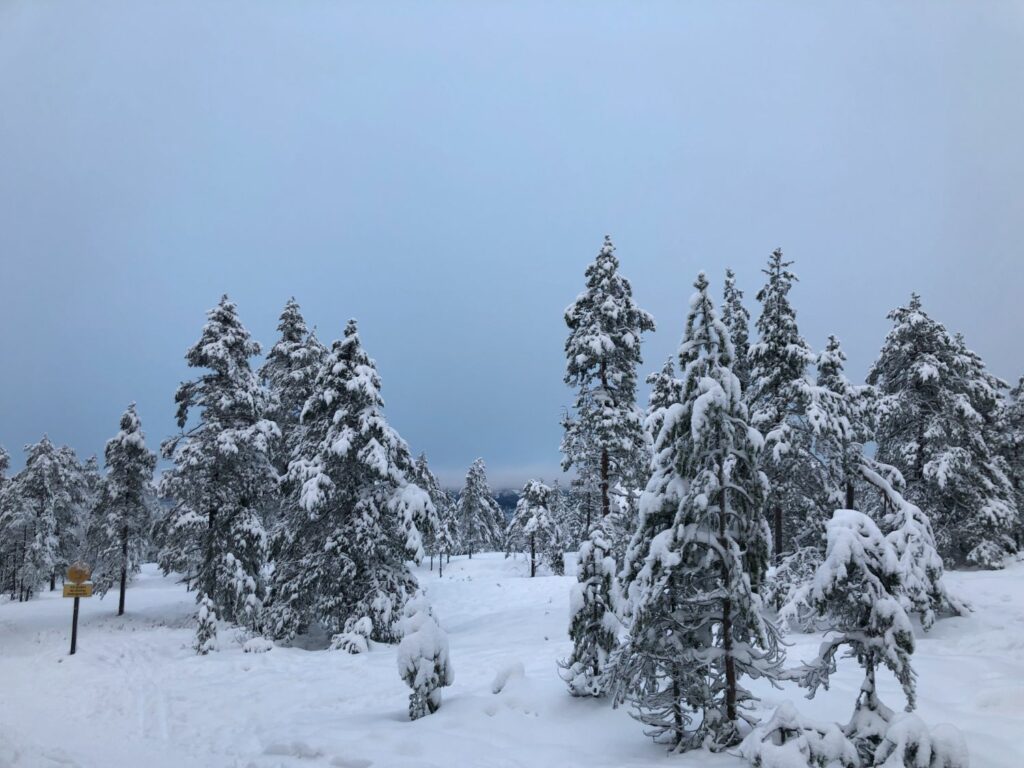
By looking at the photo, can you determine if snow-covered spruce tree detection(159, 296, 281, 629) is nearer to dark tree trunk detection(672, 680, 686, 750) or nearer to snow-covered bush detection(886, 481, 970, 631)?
dark tree trunk detection(672, 680, 686, 750)

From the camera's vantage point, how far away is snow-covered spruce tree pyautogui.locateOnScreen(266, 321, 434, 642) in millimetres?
18406

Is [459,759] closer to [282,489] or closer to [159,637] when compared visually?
[282,489]

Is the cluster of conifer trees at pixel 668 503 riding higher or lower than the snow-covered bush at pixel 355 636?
higher

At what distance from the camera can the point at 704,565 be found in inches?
279

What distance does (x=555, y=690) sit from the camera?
34.0 feet

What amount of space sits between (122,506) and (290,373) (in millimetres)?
12975

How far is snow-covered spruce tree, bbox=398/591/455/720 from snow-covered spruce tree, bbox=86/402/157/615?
26.6 m

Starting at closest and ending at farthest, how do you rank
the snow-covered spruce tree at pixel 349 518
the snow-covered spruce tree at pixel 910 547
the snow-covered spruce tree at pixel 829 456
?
the snow-covered spruce tree at pixel 910 547
the snow-covered spruce tree at pixel 829 456
the snow-covered spruce tree at pixel 349 518

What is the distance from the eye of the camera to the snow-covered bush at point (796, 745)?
5582mm

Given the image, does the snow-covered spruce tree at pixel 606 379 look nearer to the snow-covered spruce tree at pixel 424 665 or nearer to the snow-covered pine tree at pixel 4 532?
the snow-covered spruce tree at pixel 424 665

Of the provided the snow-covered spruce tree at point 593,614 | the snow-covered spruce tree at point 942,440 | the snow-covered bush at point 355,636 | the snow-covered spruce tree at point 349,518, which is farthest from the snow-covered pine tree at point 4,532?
the snow-covered spruce tree at point 942,440

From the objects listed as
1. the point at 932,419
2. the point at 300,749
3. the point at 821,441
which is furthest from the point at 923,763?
the point at 932,419

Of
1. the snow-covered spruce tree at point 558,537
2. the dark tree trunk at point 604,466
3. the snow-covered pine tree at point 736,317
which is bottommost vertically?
the snow-covered spruce tree at point 558,537

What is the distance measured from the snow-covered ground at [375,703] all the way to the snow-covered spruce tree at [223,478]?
2119 millimetres
